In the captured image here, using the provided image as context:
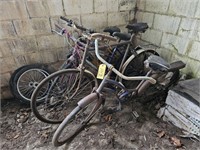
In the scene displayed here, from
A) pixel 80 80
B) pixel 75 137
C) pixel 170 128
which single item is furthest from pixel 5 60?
pixel 170 128

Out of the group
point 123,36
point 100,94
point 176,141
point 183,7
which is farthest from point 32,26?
point 176,141

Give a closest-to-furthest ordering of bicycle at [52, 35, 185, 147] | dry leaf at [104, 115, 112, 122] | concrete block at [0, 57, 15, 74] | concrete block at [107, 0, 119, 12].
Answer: bicycle at [52, 35, 185, 147], dry leaf at [104, 115, 112, 122], concrete block at [0, 57, 15, 74], concrete block at [107, 0, 119, 12]

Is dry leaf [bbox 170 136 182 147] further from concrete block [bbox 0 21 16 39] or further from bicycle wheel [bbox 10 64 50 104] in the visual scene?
concrete block [bbox 0 21 16 39]

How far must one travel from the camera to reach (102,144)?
184 cm

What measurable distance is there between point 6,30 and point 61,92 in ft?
3.61

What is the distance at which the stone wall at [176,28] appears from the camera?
83.0 inches

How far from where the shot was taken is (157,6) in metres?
2.54

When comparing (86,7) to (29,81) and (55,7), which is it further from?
(29,81)

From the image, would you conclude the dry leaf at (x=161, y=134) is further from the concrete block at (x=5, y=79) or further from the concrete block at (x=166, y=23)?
the concrete block at (x=5, y=79)

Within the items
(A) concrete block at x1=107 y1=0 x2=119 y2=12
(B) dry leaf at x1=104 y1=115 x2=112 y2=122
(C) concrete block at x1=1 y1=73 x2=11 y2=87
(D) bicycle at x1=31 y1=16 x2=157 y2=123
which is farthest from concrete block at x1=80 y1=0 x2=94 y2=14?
(B) dry leaf at x1=104 y1=115 x2=112 y2=122

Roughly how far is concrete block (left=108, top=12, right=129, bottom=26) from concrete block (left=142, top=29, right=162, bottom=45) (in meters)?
0.47

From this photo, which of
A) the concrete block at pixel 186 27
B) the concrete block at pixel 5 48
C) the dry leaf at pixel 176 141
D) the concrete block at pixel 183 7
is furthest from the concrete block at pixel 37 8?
the dry leaf at pixel 176 141

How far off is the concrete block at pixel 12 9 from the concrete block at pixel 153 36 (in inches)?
78.6

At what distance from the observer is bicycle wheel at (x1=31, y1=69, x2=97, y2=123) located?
6.40ft
